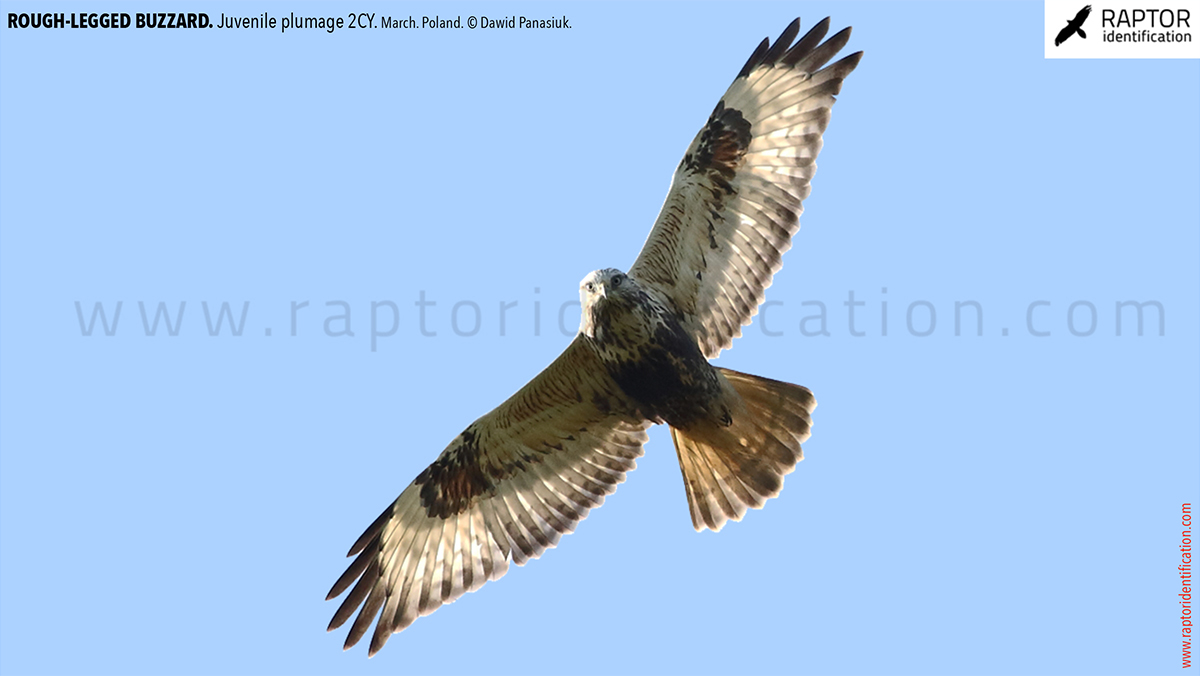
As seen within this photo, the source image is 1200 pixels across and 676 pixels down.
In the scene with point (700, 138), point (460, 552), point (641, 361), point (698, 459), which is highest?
point (700, 138)

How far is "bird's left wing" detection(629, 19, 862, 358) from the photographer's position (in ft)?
27.1

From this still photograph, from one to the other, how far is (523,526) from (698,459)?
4.23 feet

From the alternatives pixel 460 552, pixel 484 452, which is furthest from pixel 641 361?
pixel 460 552

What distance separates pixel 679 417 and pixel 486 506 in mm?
1506

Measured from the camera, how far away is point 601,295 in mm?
7594

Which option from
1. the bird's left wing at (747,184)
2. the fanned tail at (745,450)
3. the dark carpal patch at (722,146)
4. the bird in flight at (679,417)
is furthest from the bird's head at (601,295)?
the dark carpal patch at (722,146)

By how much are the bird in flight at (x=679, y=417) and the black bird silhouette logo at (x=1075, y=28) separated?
1999 mm

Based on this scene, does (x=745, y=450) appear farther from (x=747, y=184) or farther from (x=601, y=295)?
(x=747, y=184)

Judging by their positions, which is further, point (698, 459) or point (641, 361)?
point (698, 459)

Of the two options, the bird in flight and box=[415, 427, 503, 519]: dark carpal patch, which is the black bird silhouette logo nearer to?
the bird in flight

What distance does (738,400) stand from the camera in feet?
26.2

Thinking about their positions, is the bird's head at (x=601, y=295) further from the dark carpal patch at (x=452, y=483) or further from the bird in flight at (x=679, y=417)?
the dark carpal patch at (x=452, y=483)

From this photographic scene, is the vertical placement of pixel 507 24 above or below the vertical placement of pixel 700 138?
above

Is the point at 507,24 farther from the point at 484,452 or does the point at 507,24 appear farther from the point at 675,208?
the point at 484,452
